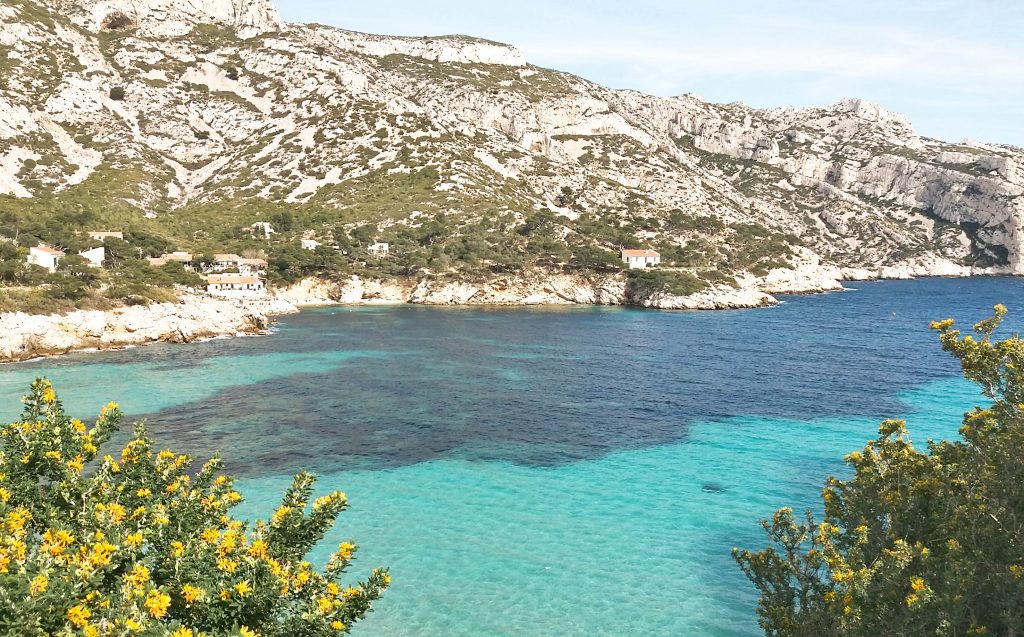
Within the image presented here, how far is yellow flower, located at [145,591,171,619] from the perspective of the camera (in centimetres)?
619

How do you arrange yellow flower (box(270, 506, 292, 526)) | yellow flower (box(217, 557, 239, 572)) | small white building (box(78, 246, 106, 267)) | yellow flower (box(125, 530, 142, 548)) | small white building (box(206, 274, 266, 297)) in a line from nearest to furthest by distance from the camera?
yellow flower (box(125, 530, 142, 548))
yellow flower (box(217, 557, 239, 572))
yellow flower (box(270, 506, 292, 526))
small white building (box(78, 246, 106, 267))
small white building (box(206, 274, 266, 297))

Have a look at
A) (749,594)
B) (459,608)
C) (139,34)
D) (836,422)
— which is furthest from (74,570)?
(139,34)

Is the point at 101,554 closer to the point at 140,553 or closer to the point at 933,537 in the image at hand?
the point at 140,553

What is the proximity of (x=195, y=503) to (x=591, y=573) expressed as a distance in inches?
556

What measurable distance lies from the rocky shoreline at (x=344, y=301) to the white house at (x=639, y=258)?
6864mm

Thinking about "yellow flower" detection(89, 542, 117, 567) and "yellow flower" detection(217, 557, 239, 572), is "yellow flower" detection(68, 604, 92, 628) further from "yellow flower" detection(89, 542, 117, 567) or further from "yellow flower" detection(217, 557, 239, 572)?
"yellow flower" detection(217, 557, 239, 572)

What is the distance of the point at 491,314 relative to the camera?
9600 cm

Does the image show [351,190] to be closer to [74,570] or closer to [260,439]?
[260,439]

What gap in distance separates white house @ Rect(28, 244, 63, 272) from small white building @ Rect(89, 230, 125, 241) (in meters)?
14.5

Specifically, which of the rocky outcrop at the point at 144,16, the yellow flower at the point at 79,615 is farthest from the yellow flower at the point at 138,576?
the rocky outcrop at the point at 144,16

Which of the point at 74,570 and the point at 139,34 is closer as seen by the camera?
the point at 74,570

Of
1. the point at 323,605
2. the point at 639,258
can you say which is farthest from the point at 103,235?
the point at 323,605

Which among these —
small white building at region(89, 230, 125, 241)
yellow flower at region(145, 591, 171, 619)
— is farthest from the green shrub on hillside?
small white building at region(89, 230, 125, 241)

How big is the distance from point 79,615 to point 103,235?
4046 inches
